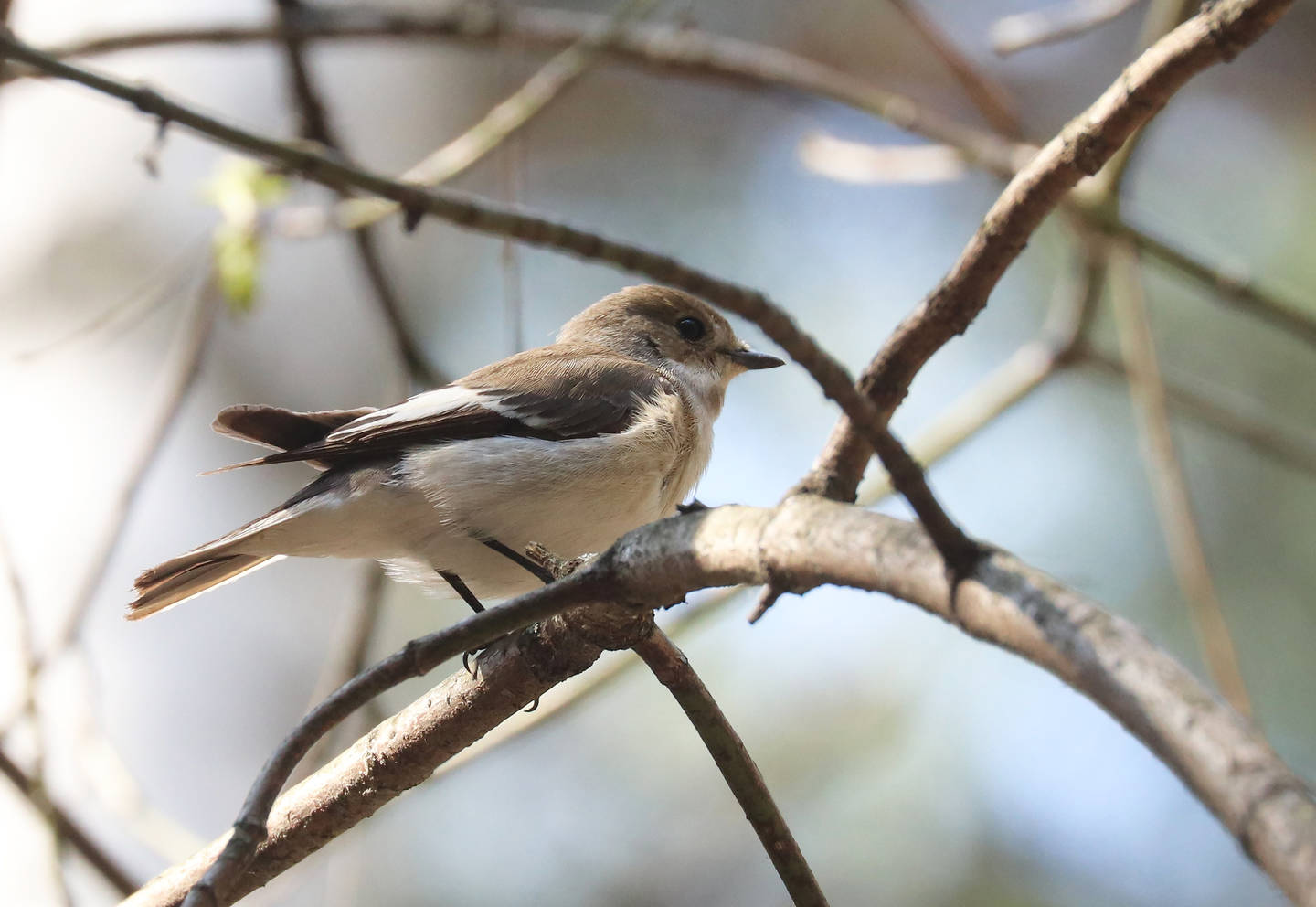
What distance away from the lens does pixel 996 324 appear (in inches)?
301

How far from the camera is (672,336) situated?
4.75 metres

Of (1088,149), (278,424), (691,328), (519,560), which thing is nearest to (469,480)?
(519,560)

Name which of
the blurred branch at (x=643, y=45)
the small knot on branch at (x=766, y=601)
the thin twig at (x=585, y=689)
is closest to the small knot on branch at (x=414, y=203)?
the small knot on branch at (x=766, y=601)

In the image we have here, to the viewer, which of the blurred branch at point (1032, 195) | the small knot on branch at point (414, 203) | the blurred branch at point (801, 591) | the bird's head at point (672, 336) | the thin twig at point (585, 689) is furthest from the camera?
the bird's head at point (672, 336)

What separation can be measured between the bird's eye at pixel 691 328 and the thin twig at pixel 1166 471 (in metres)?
1.59

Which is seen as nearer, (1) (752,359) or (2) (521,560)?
(2) (521,560)

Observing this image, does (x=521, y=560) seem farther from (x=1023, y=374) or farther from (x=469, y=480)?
(x=1023, y=374)

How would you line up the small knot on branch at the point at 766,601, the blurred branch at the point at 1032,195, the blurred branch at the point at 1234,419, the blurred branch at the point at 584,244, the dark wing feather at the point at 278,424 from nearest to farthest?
the blurred branch at the point at 584,244 → the small knot on branch at the point at 766,601 → the blurred branch at the point at 1032,195 → the dark wing feather at the point at 278,424 → the blurred branch at the point at 1234,419

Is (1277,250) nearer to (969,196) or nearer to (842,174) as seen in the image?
(969,196)

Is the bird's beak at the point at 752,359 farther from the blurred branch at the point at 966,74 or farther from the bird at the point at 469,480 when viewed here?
the blurred branch at the point at 966,74

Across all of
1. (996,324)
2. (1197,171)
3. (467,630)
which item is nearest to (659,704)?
(996,324)

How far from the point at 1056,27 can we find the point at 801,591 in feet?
11.2

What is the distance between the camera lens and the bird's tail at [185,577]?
333cm

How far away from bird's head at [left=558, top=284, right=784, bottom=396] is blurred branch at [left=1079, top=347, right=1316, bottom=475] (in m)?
1.30
